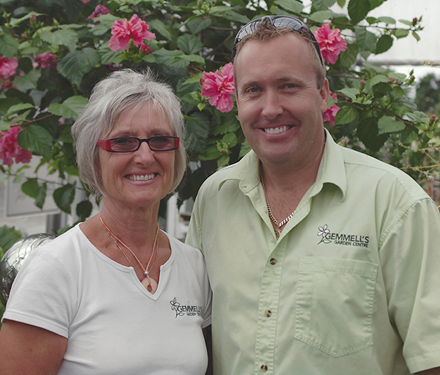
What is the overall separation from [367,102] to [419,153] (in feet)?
2.15

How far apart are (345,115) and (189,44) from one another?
2.87ft

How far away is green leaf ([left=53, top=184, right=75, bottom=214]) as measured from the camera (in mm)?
2930

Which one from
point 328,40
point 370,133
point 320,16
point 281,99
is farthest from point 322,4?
point 281,99

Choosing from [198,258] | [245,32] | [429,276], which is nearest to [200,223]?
[198,258]

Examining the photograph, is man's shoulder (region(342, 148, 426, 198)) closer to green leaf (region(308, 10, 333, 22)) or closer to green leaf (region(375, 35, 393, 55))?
green leaf (region(308, 10, 333, 22))

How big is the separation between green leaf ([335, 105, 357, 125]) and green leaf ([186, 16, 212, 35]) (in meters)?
0.80

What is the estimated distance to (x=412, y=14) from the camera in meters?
3.55

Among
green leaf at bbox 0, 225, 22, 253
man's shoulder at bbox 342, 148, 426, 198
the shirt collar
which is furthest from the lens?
green leaf at bbox 0, 225, 22, 253

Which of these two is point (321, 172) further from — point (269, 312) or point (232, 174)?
point (269, 312)

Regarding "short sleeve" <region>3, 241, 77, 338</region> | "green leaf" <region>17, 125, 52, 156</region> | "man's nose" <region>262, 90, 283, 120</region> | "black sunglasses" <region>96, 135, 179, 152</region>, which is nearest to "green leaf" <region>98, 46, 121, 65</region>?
"green leaf" <region>17, 125, 52, 156</region>

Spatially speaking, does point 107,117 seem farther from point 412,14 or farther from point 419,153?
point 412,14

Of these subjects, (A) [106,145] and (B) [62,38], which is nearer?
(A) [106,145]

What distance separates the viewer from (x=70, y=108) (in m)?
2.39

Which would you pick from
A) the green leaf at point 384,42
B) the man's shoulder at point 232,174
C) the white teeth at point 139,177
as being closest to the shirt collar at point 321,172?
the man's shoulder at point 232,174
